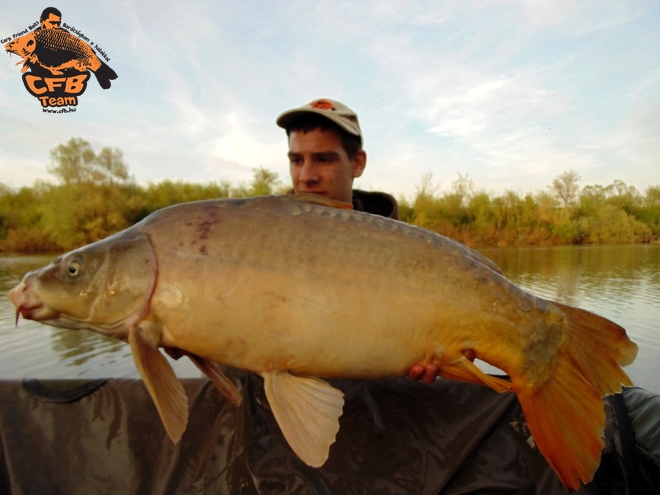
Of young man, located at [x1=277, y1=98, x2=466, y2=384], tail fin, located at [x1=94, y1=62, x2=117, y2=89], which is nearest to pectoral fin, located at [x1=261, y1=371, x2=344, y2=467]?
young man, located at [x1=277, y1=98, x2=466, y2=384]

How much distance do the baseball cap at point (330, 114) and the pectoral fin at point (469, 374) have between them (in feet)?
4.36

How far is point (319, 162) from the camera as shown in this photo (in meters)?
2.26

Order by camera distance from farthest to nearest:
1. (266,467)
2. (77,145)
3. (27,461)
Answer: (77,145)
(27,461)
(266,467)

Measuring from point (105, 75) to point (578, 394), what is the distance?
7546 millimetres

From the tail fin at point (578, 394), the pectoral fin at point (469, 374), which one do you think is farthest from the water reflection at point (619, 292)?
the pectoral fin at point (469, 374)

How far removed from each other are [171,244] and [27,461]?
3.36 ft

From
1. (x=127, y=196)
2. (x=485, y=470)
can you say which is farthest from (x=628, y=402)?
(x=127, y=196)

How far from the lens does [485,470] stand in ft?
4.75

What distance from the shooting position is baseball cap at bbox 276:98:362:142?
209 cm

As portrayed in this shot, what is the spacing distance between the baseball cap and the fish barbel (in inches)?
41.3

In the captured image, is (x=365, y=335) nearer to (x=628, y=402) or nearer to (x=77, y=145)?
(x=628, y=402)

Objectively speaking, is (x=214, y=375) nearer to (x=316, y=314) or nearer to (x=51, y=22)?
(x=316, y=314)

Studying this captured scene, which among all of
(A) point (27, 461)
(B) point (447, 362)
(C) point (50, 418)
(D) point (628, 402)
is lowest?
(A) point (27, 461)

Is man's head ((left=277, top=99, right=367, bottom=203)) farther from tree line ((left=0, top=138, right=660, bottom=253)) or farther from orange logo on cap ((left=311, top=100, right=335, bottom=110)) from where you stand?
tree line ((left=0, top=138, right=660, bottom=253))
